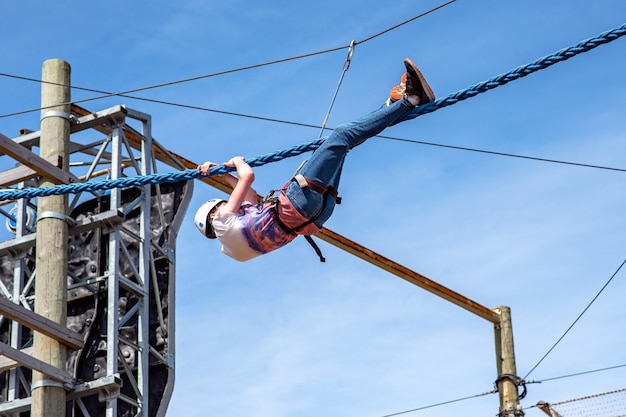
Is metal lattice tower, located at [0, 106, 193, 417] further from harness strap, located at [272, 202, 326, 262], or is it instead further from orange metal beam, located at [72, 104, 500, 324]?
harness strap, located at [272, 202, 326, 262]

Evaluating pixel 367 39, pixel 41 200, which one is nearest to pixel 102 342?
pixel 41 200

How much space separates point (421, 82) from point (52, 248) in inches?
164

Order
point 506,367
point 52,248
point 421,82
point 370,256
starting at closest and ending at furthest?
point 421,82 < point 52,248 < point 370,256 < point 506,367

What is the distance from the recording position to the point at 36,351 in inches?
461

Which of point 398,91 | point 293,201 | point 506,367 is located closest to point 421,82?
point 398,91

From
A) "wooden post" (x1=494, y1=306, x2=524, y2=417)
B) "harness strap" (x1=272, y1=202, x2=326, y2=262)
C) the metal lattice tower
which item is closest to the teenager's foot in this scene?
"harness strap" (x1=272, y1=202, x2=326, y2=262)

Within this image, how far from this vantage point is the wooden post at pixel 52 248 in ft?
37.9

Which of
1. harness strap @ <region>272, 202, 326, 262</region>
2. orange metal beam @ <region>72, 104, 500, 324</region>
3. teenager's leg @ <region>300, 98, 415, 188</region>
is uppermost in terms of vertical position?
orange metal beam @ <region>72, 104, 500, 324</region>

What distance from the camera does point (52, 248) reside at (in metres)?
12.0

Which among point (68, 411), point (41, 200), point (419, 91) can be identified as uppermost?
point (41, 200)

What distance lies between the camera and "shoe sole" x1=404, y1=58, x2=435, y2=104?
30.5ft

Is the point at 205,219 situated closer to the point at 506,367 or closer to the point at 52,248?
the point at 52,248

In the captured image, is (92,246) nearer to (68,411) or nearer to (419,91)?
(68,411)

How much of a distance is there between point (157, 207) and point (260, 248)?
313 cm
